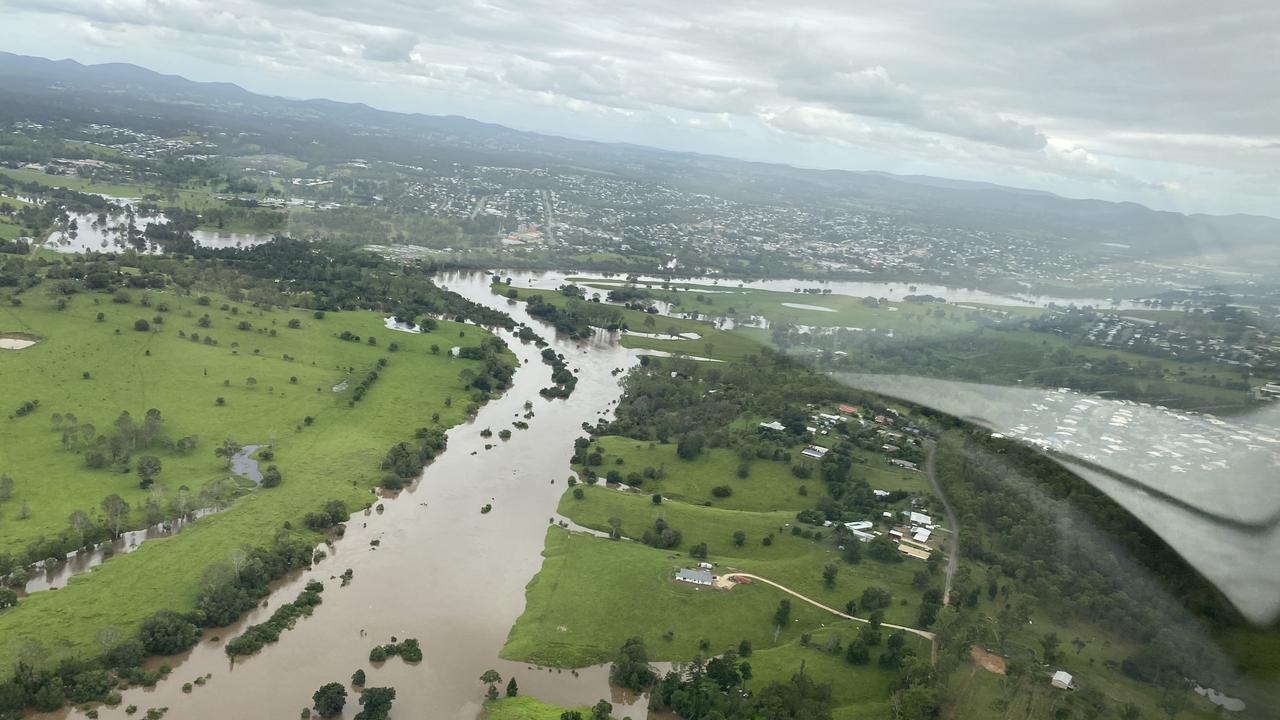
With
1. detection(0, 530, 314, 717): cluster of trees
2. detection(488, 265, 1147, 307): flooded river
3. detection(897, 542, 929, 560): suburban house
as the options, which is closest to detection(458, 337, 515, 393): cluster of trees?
detection(0, 530, 314, 717): cluster of trees

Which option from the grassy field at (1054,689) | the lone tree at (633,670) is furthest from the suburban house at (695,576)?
the grassy field at (1054,689)

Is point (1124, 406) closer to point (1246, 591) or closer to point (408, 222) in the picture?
point (1246, 591)

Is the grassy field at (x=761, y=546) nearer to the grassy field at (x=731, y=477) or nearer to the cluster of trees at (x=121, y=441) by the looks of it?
the grassy field at (x=731, y=477)

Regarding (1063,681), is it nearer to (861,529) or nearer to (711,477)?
(861,529)

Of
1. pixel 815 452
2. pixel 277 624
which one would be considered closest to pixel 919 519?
pixel 815 452

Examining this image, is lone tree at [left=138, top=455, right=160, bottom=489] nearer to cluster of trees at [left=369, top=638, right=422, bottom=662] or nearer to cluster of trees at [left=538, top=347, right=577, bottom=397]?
cluster of trees at [left=369, top=638, right=422, bottom=662]

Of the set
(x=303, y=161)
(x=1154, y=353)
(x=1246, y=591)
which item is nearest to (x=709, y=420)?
(x=1246, y=591)
